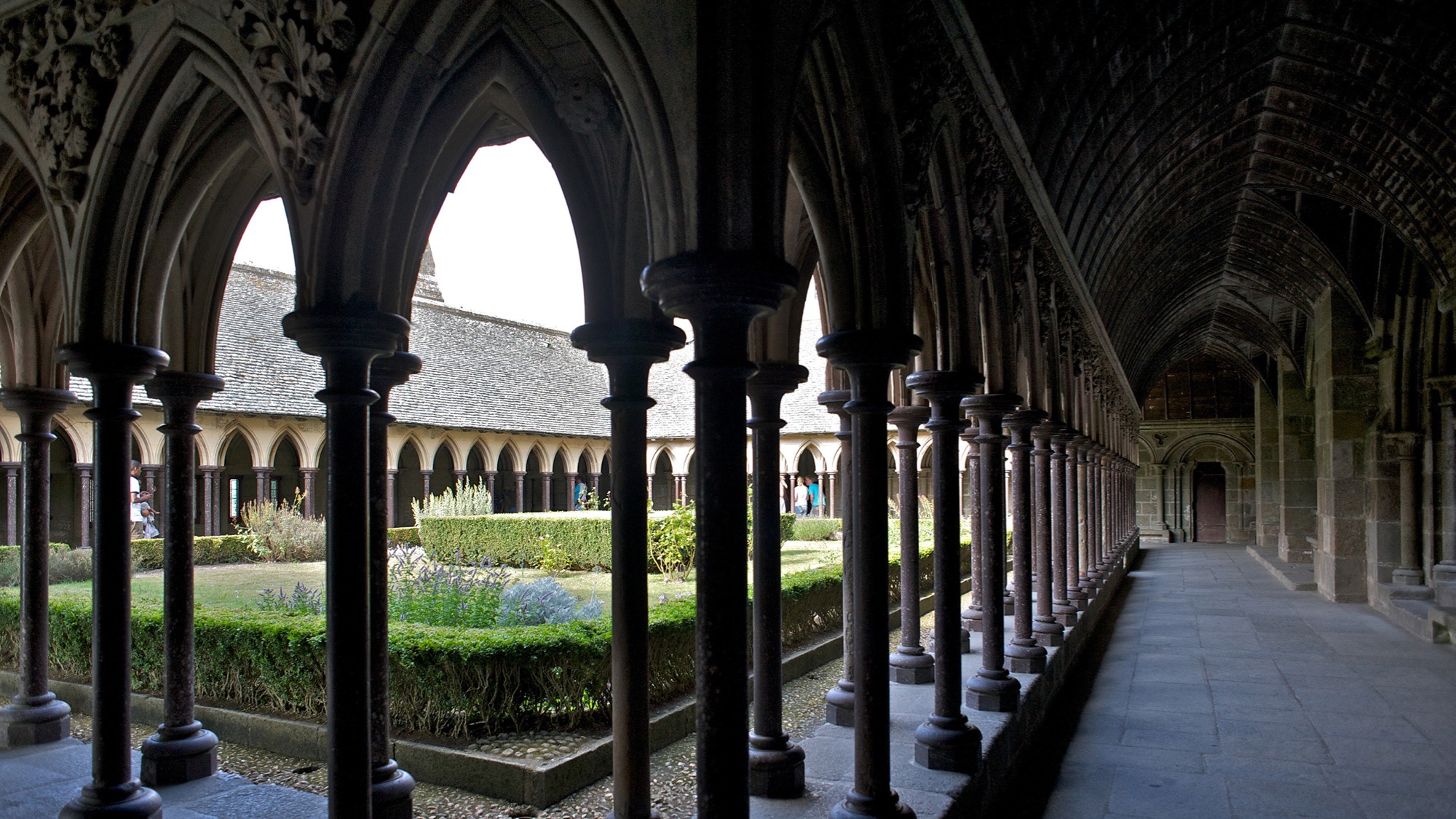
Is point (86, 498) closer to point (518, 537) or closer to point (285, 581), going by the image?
point (285, 581)

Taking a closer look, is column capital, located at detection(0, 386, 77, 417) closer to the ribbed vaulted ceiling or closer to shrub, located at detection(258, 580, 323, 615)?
shrub, located at detection(258, 580, 323, 615)

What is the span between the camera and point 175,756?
14.3 feet

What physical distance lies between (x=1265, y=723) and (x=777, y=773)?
14.2ft

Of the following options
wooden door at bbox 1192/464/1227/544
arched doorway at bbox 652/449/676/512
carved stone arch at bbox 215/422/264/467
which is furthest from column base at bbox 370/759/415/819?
wooden door at bbox 1192/464/1227/544

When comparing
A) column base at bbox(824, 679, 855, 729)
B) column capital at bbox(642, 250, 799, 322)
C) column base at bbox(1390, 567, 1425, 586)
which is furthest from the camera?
column base at bbox(1390, 567, 1425, 586)

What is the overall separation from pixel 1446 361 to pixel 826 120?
1006cm

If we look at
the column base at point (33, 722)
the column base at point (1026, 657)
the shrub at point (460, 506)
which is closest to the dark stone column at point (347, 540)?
the column base at point (33, 722)

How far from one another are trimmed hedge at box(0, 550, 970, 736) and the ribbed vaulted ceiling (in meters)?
3.74

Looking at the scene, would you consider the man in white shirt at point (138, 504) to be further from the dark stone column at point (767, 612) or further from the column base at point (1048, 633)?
the dark stone column at point (767, 612)

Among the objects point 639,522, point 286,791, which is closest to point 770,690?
point 639,522

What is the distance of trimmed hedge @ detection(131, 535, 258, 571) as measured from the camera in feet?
52.2

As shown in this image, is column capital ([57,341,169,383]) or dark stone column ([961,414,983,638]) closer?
column capital ([57,341,169,383])

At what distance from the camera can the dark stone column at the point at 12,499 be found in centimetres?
1666

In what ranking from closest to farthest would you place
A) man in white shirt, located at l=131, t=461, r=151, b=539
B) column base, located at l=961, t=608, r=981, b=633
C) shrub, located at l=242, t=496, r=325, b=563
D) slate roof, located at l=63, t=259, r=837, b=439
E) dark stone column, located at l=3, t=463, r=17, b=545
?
column base, located at l=961, t=608, r=981, b=633 < dark stone column, located at l=3, t=463, r=17, b=545 < shrub, located at l=242, t=496, r=325, b=563 < man in white shirt, located at l=131, t=461, r=151, b=539 < slate roof, located at l=63, t=259, r=837, b=439
